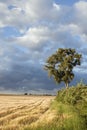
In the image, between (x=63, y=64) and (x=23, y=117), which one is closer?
(x=23, y=117)

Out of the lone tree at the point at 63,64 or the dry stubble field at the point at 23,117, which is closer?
the dry stubble field at the point at 23,117

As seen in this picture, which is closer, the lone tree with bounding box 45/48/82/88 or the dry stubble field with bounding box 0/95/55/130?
the dry stubble field with bounding box 0/95/55/130

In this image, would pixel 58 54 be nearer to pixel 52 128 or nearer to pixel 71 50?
pixel 71 50

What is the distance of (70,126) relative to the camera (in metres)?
16.4

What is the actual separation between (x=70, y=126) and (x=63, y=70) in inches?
2645

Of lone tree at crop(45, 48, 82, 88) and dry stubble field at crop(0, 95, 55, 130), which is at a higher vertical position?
lone tree at crop(45, 48, 82, 88)

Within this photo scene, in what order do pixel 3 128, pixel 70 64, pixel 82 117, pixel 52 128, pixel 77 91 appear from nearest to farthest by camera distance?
pixel 52 128
pixel 82 117
pixel 3 128
pixel 77 91
pixel 70 64

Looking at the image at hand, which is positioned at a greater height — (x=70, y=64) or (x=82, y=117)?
(x=70, y=64)

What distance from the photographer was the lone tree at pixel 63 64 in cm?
8271

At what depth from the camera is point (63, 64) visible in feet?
273

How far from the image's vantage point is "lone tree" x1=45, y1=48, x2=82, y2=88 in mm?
82706

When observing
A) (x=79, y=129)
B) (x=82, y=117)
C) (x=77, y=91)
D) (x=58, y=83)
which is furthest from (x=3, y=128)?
(x=58, y=83)

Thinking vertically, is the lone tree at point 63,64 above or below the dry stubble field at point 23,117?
above

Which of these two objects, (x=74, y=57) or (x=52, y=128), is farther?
(x=74, y=57)
